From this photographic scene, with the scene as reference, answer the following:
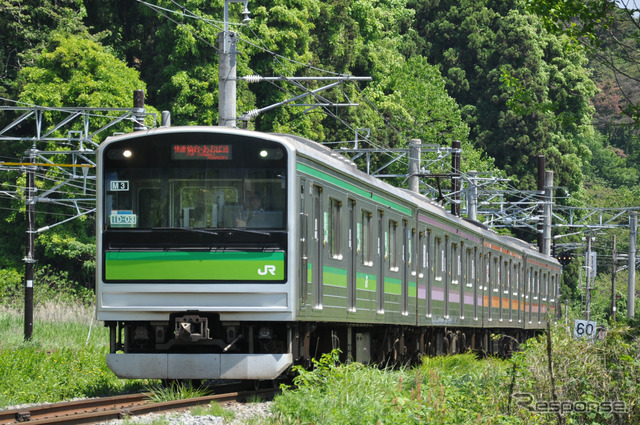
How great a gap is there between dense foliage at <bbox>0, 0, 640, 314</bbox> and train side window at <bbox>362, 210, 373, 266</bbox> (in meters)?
10.3

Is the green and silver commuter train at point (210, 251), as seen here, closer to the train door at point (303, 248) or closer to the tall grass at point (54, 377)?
the train door at point (303, 248)

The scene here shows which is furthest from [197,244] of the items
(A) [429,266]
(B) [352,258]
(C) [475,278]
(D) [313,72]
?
(D) [313,72]

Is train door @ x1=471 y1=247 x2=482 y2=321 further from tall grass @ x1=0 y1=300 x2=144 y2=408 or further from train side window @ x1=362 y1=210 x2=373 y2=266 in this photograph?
train side window @ x1=362 y1=210 x2=373 y2=266

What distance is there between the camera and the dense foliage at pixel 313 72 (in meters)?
43.2

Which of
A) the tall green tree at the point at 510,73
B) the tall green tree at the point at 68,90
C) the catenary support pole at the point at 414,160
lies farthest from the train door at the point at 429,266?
the tall green tree at the point at 510,73

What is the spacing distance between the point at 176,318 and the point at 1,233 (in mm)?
32720

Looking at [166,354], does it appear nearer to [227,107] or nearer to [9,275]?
[227,107]

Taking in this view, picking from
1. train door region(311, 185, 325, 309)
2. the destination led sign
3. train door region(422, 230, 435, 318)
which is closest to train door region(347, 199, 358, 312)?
train door region(311, 185, 325, 309)

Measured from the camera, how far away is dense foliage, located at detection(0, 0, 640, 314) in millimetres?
43250

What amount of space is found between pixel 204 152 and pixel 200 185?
0.37 meters

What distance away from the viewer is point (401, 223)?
18984mm

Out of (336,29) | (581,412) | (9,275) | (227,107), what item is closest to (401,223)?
(227,107)

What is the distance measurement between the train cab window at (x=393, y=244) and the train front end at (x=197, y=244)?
15.3ft

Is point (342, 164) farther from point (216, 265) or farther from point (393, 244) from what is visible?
point (216, 265)
